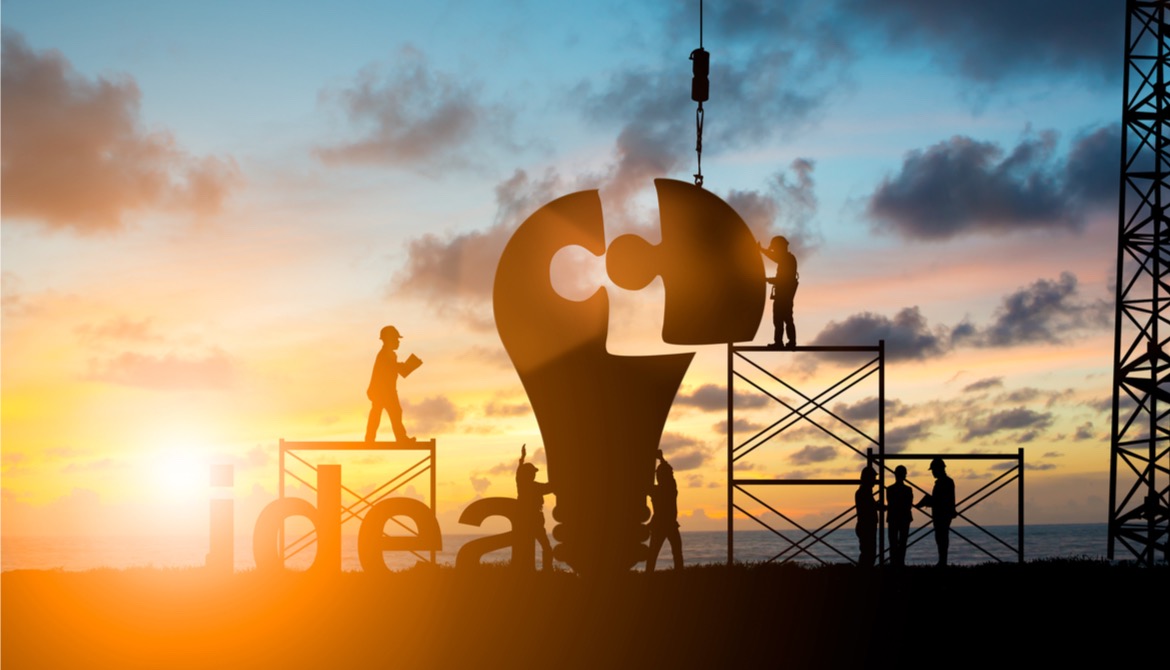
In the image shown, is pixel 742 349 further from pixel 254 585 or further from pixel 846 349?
pixel 254 585

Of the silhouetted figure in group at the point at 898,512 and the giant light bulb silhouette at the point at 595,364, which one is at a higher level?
the giant light bulb silhouette at the point at 595,364

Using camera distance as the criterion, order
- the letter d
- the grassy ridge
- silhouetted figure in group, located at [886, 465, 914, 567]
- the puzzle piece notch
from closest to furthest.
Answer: the grassy ridge
the puzzle piece notch
the letter d
silhouetted figure in group, located at [886, 465, 914, 567]

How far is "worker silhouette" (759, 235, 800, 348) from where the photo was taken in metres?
17.3

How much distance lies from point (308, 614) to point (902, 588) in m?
7.59

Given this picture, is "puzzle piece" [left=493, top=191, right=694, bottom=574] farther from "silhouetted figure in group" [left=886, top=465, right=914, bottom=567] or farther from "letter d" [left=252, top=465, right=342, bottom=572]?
"silhouetted figure in group" [left=886, top=465, right=914, bottom=567]

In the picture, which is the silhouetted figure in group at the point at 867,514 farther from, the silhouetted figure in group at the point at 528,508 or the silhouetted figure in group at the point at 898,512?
the silhouetted figure in group at the point at 528,508

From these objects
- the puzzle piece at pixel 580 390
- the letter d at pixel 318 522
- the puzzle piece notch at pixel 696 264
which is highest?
the puzzle piece notch at pixel 696 264

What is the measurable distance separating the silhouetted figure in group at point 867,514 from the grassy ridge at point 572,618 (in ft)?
2.48

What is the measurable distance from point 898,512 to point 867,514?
0.51 metres

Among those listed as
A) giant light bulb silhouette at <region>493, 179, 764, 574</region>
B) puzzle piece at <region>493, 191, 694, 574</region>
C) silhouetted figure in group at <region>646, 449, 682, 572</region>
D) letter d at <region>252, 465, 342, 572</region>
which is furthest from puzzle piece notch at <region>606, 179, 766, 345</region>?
letter d at <region>252, 465, 342, 572</region>

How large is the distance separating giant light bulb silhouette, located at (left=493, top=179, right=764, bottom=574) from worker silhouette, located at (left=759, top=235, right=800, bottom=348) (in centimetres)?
175

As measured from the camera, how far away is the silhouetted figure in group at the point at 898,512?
17.2 metres

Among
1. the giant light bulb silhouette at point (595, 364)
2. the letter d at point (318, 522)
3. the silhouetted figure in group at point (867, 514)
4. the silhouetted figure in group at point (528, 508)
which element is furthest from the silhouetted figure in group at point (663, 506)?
the letter d at point (318, 522)

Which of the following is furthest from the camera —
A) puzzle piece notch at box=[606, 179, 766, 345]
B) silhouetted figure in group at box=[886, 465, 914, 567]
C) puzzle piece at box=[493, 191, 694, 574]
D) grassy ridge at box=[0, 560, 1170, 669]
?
silhouetted figure in group at box=[886, 465, 914, 567]
